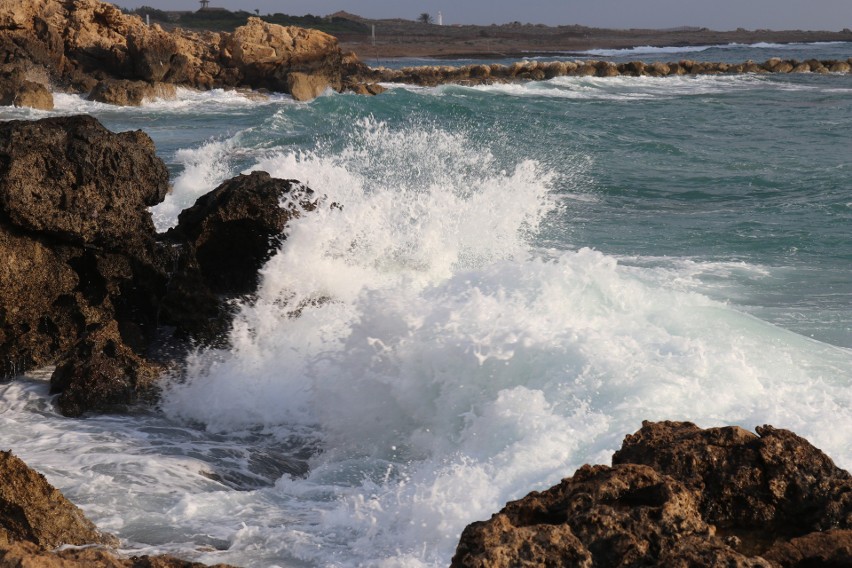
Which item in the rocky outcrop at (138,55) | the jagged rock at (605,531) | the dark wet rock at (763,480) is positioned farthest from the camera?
the rocky outcrop at (138,55)

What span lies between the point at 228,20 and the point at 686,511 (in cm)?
8255

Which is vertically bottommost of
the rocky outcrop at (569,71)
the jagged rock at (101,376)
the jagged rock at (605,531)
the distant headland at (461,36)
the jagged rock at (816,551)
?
the jagged rock at (101,376)

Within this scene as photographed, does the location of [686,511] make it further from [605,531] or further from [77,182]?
[77,182]

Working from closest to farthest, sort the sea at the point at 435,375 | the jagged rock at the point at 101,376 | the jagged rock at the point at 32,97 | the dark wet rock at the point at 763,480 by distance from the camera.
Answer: the dark wet rock at the point at 763,480
the sea at the point at 435,375
the jagged rock at the point at 101,376
the jagged rock at the point at 32,97

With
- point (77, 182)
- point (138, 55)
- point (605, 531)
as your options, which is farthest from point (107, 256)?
point (138, 55)

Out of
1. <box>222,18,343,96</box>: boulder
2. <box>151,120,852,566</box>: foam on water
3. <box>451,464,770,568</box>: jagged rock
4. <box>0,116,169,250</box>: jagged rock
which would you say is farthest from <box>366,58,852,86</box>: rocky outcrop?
<box>451,464,770,568</box>: jagged rock

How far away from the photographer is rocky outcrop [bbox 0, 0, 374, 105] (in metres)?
27.8

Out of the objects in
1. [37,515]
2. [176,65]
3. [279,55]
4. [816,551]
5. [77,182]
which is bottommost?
[37,515]

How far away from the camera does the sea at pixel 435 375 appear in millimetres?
4090

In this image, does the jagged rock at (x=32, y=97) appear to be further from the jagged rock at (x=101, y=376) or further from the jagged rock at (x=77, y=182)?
the jagged rock at (x=101, y=376)

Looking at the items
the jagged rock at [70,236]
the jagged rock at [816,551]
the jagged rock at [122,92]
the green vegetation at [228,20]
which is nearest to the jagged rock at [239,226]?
the jagged rock at [70,236]

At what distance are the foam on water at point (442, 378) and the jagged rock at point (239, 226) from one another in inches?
5.8

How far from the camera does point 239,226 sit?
22.0 feet

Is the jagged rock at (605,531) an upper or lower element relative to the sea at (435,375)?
upper
